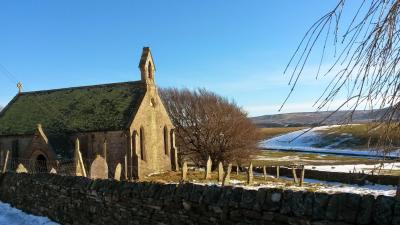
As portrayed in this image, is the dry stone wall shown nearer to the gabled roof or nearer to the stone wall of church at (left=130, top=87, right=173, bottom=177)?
the stone wall of church at (left=130, top=87, right=173, bottom=177)

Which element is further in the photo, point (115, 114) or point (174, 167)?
point (174, 167)

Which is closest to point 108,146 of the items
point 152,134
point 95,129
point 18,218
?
point 95,129

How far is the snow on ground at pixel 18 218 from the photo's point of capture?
1415 cm

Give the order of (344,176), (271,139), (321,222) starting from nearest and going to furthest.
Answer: (321,222) < (344,176) < (271,139)

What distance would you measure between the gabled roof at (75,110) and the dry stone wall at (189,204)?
22.6m

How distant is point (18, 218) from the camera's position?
49.9 ft

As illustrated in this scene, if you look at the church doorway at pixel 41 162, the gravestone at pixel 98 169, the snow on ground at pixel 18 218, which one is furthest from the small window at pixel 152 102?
the snow on ground at pixel 18 218

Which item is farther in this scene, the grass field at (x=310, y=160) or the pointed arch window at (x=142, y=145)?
the grass field at (x=310, y=160)

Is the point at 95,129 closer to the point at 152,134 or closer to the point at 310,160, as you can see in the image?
the point at 152,134

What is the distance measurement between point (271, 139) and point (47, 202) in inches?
4174

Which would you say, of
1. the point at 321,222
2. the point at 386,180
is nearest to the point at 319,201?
the point at 321,222

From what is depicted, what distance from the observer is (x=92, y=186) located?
11867 mm

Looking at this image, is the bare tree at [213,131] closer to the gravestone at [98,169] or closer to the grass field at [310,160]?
the grass field at [310,160]

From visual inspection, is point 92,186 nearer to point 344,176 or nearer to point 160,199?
point 160,199
